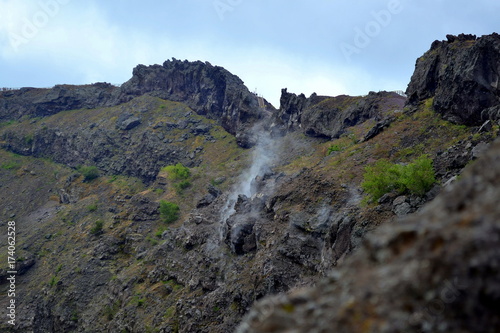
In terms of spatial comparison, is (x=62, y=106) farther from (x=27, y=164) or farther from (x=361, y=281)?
(x=361, y=281)

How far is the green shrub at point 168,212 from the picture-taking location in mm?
53000

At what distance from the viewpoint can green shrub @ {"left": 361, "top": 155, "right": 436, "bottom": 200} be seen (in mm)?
18266

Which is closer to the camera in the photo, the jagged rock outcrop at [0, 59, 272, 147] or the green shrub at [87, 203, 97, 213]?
the green shrub at [87, 203, 97, 213]

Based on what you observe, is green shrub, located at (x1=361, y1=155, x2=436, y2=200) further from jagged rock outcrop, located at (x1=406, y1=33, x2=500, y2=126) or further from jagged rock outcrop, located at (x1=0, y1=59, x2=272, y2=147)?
jagged rock outcrop, located at (x1=0, y1=59, x2=272, y2=147)

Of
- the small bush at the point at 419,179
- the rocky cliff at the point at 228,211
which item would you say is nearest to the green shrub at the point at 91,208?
the rocky cliff at the point at 228,211

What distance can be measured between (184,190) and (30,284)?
27.0 m

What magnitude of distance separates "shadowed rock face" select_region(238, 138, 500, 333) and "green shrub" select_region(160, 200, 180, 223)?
4928cm

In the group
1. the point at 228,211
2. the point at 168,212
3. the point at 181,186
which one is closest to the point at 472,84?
the point at 228,211

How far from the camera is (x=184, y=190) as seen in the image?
2440 inches

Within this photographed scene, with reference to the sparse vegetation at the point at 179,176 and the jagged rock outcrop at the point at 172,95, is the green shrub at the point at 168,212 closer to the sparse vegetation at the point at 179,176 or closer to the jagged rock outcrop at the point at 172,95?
the sparse vegetation at the point at 179,176

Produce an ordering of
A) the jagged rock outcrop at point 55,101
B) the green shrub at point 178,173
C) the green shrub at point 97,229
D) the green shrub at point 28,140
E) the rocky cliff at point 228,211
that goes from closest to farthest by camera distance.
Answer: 1. the rocky cliff at point 228,211
2. the green shrub at point 97,229
3. the green shrub at point 178,173
4. the green shrub at point 28,140
5. the jagged rock outcrop at point 55,101

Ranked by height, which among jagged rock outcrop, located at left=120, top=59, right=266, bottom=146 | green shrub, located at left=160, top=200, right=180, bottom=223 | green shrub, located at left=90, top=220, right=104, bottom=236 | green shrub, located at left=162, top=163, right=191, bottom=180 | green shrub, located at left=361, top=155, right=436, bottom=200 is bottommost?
green shrub, located at left=90, top=220, right=104, bottom=236

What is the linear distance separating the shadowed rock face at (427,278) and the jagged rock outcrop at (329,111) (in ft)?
154

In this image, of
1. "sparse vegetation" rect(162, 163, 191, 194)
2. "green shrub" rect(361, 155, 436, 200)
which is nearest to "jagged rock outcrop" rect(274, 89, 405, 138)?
"sparse vegetation" rect(162, 163, 191, 194)
